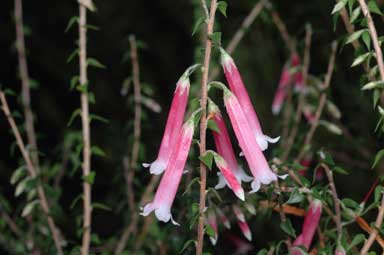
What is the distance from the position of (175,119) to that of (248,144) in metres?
0.20

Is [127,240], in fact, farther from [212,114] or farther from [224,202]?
[212,114]

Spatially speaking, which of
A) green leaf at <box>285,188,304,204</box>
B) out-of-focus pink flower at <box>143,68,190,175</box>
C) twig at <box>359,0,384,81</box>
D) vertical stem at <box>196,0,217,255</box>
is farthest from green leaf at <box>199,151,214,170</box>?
twig at <box>359,0,384,81</box>

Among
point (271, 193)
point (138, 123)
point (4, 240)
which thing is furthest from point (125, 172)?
point (271, 193)

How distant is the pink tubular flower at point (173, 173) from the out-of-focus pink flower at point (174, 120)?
0.05 meters

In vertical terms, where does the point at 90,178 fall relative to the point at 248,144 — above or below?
below

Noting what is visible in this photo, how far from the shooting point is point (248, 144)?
1.58m

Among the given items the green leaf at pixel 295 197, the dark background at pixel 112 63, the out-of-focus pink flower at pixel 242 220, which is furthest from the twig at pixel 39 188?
the dark background at pixel 112 63

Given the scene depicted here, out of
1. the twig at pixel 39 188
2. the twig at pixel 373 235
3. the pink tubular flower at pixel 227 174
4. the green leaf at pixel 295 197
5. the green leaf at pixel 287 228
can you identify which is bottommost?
the twig at pixel 39 188

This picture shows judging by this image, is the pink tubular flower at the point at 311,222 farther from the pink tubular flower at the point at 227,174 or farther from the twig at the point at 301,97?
the twig at the point at 301,97

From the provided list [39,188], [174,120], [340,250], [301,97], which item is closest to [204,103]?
[174,120]

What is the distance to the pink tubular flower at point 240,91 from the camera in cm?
160

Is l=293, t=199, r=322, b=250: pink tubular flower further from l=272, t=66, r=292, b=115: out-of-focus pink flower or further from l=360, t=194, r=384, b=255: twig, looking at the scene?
l=272, t=66, r=292, b=115: out-of-focus pink flower

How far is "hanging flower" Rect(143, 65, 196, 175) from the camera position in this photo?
1.58 metres

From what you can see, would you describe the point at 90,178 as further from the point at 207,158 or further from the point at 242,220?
the point at 207,158
